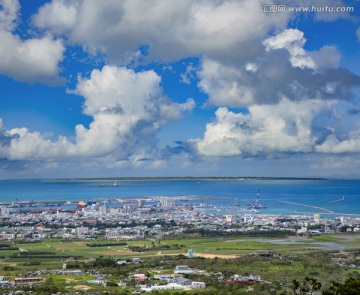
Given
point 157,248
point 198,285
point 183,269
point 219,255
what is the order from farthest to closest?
point 157,248
point 219,255
point 183,269
point 198,285

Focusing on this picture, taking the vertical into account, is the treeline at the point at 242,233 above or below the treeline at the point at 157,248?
above

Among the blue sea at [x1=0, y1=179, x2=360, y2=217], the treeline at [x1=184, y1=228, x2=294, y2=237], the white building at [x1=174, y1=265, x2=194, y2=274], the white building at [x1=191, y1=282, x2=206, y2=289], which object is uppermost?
the blue sea at [x1=0, y1=179, x2=360, y2=217]

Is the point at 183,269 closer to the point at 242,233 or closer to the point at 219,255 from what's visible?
the point at 219,255

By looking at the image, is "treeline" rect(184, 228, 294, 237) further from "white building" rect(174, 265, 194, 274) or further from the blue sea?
the blue sea

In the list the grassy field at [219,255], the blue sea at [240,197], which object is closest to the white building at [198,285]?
the grassy field at [219,255]

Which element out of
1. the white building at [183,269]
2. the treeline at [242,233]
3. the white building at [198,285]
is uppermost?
the treeline at [242,233]

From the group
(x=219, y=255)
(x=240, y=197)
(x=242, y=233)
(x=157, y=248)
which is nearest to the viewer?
(x=219, y=255)

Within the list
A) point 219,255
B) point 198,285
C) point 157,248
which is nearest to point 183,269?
point 198,285

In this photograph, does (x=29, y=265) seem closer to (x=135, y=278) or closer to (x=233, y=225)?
(x=135, y=278)

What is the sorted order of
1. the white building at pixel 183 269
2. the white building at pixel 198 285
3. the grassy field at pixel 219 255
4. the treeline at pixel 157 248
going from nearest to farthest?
the white building at pixel 198 285, the grassy field at pixel 219 255, the white building at pixel 183 269, the treeline at pixel 157 248

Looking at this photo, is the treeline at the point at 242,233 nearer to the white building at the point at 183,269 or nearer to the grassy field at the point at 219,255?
the grassy field at the point at 219,255

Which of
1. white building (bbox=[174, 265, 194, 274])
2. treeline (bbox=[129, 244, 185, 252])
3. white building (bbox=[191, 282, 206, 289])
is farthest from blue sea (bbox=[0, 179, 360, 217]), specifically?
white building (bbox=[191, 282, 206, 289])
